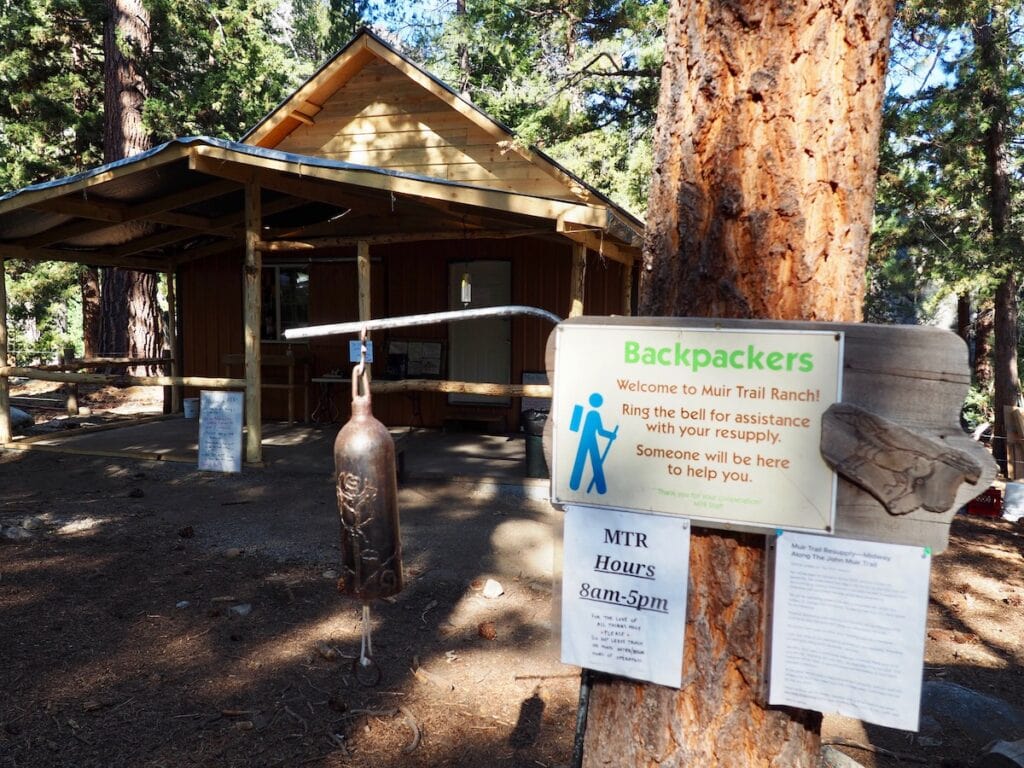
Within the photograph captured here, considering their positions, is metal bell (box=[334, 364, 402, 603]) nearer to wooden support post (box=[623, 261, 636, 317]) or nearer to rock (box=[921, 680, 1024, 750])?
rock (box=[921, 680, 1024, 750])

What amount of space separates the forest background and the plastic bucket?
4.95 metres

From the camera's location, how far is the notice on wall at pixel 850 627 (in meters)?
1.36

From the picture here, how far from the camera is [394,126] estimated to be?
11156 millimetres

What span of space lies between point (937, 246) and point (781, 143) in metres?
14.1

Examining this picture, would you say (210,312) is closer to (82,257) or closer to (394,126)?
(82,257)

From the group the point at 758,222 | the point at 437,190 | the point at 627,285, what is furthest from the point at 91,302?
the point at 758,222

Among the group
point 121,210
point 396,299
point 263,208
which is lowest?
point 396,299

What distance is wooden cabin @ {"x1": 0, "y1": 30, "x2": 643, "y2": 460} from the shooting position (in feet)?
→ 26.9

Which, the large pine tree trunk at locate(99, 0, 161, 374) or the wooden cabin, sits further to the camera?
the large pine tree trunk at locate(99, 0, 161, 374)

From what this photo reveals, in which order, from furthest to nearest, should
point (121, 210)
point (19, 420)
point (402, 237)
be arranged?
1. point (19, 420)
2. point (121, 210)
3. point (402, 237)

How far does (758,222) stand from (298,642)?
363 centimetres

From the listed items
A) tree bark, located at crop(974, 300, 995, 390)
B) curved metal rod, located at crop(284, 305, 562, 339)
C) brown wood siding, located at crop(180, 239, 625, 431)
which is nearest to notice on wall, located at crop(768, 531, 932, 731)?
curved metal rod, located at crop(284, 305, 562, 339)

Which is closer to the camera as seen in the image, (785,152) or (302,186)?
(785,152)

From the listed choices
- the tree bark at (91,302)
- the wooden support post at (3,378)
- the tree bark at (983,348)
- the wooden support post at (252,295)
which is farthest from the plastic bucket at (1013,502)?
the tree bark at (91,302)
